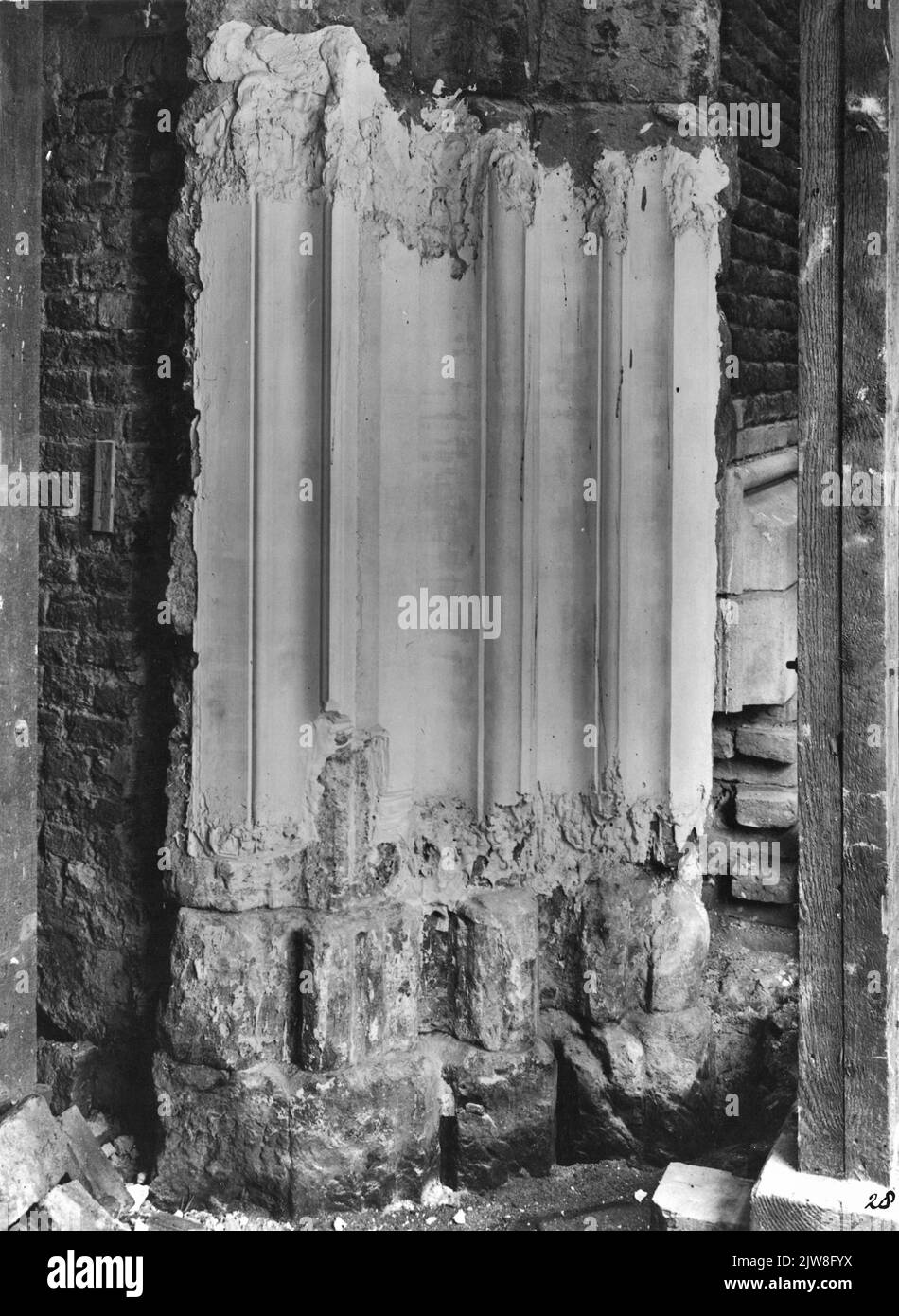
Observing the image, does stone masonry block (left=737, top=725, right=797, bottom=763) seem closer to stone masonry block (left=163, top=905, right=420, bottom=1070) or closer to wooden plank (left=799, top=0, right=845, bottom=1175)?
stone masonry block (left=163, top=905, right=420, bottom=1070)

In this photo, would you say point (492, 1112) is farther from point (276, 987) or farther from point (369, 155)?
point (369, 155)

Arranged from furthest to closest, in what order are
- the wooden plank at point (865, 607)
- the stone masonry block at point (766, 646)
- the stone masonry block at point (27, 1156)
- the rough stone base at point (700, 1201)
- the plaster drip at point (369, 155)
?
1. the stone masonry block at point (766, 646)
2. the plaster drip at point (369, 155)
3. the stone masonry block at point (27, 1156)
4. the rough stone base at point (700, 1201)
5. the wooden plank at point (865, 607)

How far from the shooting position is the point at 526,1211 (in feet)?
12.1

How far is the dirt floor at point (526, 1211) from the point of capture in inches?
141

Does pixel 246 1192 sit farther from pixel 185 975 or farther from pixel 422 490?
pixel 422 490

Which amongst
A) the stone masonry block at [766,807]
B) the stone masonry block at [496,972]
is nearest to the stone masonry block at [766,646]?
the stone masonry block at [766,807]

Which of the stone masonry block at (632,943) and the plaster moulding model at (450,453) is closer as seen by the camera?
the plaster moulding model at (450,453)

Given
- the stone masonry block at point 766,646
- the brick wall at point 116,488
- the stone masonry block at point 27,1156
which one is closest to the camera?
the stone masonry block at point 27,1156

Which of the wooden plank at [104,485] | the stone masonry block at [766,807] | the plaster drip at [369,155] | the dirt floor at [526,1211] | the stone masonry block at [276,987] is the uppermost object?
the plaster drip at [369,155]

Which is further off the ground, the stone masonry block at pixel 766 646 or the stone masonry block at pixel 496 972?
the stone masonry block at pixel 766 646

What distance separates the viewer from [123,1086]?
13.5ft

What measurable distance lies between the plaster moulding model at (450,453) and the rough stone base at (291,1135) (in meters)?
0.61

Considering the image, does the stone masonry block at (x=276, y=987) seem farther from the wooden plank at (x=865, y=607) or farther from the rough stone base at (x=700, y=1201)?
the wooden plank at (x=865, y=607)

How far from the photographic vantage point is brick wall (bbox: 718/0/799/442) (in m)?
4.59
